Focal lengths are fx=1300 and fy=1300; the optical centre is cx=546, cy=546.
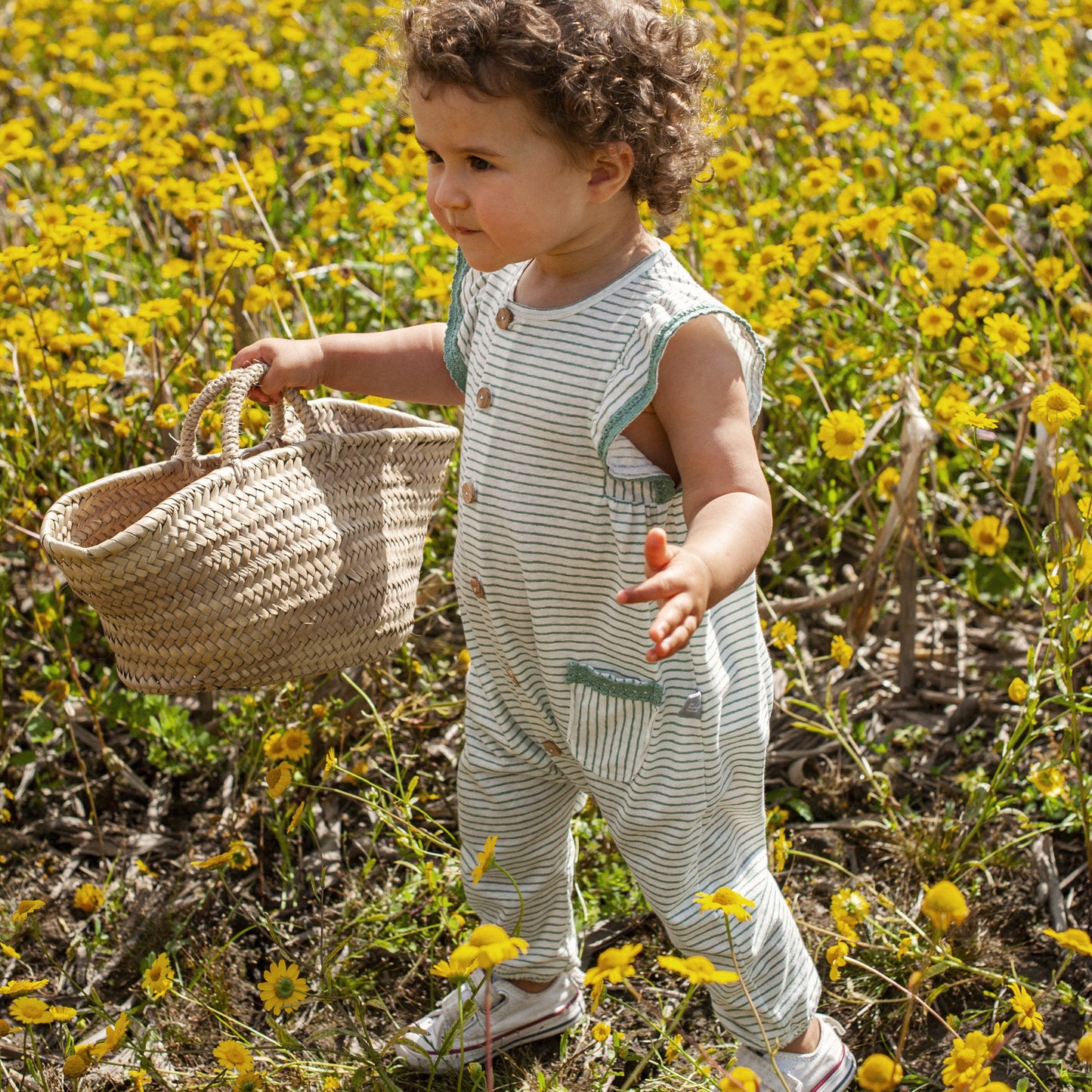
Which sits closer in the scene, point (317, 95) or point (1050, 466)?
point (1050, 466)

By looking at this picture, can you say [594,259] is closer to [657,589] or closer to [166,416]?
[657,589]

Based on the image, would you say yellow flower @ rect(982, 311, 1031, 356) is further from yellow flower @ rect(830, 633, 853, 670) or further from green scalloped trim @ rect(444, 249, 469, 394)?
green scalloped trim @ rect(444, 249, 469, 394)

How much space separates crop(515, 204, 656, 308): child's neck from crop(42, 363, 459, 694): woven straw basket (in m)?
0.30

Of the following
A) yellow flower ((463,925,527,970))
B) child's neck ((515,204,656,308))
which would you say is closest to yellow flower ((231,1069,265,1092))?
yellow flower ((463,925,527,970))

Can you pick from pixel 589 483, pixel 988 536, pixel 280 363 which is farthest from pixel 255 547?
pixel 988 536

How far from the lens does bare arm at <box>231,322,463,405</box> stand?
5.46 ft

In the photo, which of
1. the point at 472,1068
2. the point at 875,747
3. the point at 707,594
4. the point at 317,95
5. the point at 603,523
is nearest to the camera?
the point at 707,594

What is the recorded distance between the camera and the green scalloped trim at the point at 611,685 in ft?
4.99

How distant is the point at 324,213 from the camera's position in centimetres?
265

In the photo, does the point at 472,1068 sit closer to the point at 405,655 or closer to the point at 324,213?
the point at 405,655

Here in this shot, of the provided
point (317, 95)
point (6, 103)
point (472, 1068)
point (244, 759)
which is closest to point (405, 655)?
point (244, 759)

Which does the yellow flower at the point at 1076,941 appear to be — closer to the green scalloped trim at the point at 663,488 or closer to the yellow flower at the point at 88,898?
the green scalloped trim at the point at 663,488

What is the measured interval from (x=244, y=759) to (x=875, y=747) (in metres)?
1.08

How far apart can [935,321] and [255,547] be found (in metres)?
1.37
